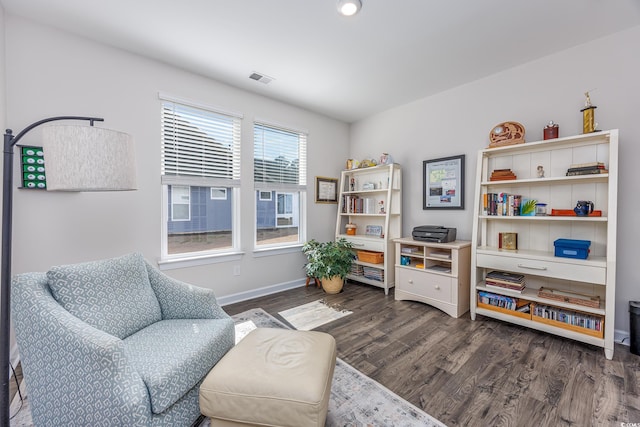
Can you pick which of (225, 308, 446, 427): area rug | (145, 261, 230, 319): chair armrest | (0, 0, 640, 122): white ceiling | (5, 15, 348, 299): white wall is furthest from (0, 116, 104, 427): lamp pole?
(0, 0, 640, 122): white ceiling

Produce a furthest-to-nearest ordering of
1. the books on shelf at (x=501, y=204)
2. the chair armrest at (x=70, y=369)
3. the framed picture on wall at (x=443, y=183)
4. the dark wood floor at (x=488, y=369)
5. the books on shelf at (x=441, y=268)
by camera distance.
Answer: the framed picture on wall at (x=443, y=183) < the books on shelf at (x=441, y=268) < the books on shelf at (x=501, y=204) < the dark wood floor at (x=488, y=369) < the chair armrest at (x=70, y=369)

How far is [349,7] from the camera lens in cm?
190

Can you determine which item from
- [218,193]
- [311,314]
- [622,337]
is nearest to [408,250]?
[311,314]

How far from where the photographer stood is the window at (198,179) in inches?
109

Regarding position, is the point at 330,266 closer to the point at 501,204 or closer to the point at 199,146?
the point at 501,204

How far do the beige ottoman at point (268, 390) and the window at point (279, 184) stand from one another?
2.28 metres

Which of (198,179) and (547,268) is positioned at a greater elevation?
(198,179)

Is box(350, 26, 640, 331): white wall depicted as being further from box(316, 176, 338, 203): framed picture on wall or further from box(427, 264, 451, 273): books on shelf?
box(316, 176, 338, 203): framed picture on wall

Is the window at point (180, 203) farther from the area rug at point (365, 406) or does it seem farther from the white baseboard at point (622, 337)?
the white baseboard at point (622, 337)

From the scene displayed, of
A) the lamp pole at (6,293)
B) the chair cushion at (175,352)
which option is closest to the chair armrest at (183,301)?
the chair cushion at (175,352)

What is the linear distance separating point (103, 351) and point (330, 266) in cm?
255

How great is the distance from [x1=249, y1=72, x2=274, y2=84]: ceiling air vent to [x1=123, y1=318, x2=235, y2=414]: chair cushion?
8.10 feet

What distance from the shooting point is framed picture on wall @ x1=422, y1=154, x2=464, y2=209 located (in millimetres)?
3191

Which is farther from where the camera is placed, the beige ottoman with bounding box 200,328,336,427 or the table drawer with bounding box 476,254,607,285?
the table drawer with bounding box 476,254,607,285
